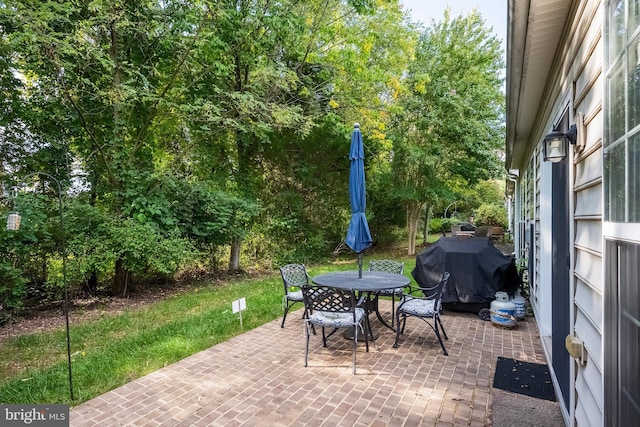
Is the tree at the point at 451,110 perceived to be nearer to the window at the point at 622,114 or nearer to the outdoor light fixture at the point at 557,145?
the outdoor light fixture at the point at 557,145

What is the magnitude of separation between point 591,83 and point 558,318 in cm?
198

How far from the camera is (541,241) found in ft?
13.9

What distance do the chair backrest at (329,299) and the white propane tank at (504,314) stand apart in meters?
2.33

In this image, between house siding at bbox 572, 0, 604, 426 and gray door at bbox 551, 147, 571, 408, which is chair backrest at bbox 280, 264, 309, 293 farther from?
house siding at bbox 572, 0, 604, 426

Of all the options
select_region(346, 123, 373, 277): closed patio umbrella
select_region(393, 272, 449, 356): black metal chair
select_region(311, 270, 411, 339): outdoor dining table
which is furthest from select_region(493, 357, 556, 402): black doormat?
select_region(346, 123, 373, 277): closed patio umbrella

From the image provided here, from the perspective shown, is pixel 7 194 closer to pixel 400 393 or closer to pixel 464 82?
pixel 400 393

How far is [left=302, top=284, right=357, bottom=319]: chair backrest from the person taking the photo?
141 inches

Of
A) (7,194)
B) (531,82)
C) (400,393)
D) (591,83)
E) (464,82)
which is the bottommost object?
(400,393)

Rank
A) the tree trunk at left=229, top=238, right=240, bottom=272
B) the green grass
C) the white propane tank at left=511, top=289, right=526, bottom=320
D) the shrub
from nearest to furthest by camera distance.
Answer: the green grass
the white propane tank at left=511, top=289, right=526, bottom=320
the tree trunk at left=229, top=238, right=240, bottom=272
the shrub

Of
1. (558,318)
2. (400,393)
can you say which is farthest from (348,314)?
(558,318)

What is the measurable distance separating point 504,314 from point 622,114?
3.96m

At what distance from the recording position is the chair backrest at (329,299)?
3.57 meters

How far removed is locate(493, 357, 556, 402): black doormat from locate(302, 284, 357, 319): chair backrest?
1.51 metres

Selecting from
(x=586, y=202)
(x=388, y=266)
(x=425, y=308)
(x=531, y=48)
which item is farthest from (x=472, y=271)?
(x=586, y=202)
